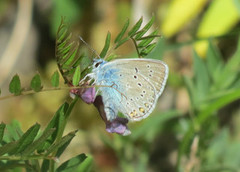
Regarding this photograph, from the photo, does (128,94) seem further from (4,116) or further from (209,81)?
(4,116)

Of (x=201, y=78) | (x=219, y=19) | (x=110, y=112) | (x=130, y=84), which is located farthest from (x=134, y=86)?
(x=219, y=19)

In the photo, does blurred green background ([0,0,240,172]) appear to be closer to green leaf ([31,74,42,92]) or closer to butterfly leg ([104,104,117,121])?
butterfly leg ([104,104,117,121])

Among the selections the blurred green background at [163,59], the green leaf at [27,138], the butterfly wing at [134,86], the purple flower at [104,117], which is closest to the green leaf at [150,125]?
the blurred green background at [163,59]

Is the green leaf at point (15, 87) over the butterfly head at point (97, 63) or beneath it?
over

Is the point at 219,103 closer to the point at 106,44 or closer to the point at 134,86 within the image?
the point at 134,86

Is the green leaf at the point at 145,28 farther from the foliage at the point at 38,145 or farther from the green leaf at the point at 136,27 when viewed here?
the foliage at the point at 38,145

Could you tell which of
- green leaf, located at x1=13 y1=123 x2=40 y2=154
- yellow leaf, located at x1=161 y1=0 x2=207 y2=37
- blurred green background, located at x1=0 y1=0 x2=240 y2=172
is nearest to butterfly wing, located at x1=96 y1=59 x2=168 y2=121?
green leaf, located at x1=13 y1=123 x2=40 y2=154
